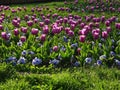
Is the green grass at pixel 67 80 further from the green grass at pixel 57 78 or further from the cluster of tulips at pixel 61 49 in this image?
the cluster of tulips at pixel 61 49

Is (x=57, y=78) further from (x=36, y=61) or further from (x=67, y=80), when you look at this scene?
(x=36, y=61)

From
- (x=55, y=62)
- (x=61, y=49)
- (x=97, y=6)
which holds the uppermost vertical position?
(x=61, y=49)

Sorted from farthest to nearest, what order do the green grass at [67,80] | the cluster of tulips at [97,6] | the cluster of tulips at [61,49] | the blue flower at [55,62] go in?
the cluster of tulips at [97,6], the cluster of tulips at [61,49], the blue flower at [55,62], the green grass at [67,80]

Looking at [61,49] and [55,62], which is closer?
[55,62]

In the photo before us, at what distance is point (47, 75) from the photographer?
6.87 meters

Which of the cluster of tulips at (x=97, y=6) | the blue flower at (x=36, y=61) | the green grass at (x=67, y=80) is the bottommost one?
the cluster of tulips at (x=97, y=6)

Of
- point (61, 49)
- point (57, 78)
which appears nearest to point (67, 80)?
point (57, 78)

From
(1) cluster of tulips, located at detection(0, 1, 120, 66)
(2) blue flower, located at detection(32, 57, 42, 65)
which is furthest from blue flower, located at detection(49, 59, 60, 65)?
(2) blue flower, located at detection(32, 57, 42, 65)

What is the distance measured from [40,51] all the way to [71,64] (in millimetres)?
840

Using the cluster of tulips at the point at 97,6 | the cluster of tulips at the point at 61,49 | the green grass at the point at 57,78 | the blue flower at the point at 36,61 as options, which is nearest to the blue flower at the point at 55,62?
the cluster of tulips at the point at 61,49

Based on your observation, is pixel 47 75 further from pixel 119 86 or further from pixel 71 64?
pixel 119 86

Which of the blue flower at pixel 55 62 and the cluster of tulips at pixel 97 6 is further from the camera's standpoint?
the cluster of tulips at pixel 97 6

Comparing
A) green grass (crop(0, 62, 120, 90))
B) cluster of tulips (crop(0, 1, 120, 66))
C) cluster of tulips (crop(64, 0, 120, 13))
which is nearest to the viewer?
green grass (crop(0, 62, 120, 90))

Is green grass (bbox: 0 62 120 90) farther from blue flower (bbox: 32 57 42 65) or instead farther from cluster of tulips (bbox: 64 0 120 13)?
cluster of tulips (bbox: 64 0 120 13)
